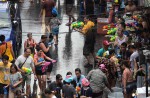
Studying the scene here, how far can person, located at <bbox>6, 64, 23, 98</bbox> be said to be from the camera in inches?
945

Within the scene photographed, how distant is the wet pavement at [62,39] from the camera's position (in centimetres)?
2908

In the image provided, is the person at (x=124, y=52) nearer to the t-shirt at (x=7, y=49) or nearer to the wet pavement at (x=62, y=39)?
the wet pavement at (x=62, y=39)

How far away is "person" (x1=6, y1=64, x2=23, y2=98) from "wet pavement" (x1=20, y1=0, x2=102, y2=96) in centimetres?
313

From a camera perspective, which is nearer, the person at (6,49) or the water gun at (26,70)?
the water gun at (26,70)

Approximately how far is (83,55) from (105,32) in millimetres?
3122

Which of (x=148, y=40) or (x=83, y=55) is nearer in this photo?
(x=148, y=40)

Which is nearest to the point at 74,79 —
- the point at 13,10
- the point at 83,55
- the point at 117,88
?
the point at 117,88

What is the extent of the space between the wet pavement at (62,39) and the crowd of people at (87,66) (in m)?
0.93

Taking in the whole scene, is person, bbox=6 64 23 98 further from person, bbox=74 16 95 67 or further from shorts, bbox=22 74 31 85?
person, bbox=74 16 95 67

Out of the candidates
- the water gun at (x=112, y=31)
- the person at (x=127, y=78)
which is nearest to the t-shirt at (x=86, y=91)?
the person at (x=127, y=78)

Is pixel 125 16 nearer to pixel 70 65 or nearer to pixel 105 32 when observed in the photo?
pixel 105 32

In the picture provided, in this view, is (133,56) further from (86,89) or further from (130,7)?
(130,7)

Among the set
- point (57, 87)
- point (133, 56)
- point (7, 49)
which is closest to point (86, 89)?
point (57, 87)

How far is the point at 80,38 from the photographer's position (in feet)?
108
